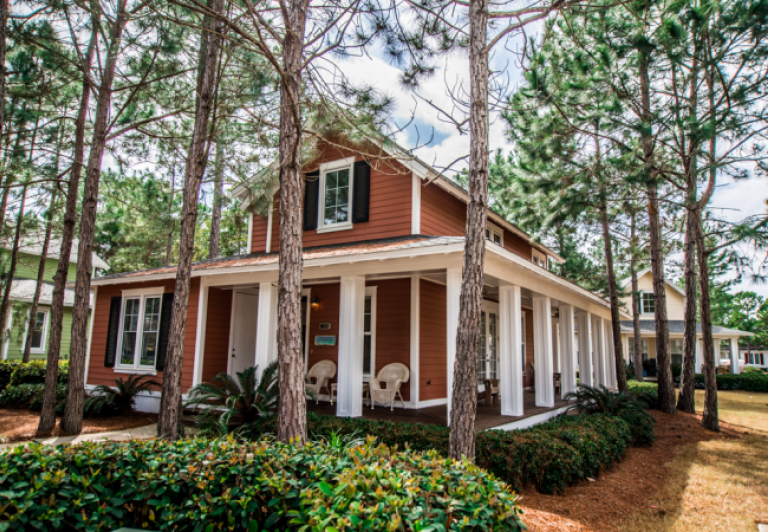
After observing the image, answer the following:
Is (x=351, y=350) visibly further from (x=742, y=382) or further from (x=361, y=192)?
(x=742, y=382)

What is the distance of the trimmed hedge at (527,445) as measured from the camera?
16.9 ft

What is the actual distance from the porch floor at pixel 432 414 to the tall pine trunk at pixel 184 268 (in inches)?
112

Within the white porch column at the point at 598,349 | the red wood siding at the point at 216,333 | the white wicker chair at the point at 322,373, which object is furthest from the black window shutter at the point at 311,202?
the white porch column at the point at 598,349

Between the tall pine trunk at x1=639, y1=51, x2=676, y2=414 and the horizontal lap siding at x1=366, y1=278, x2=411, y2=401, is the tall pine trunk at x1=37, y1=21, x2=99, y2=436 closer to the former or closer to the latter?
the horizontal lap siding at x1=366, y1=278, x2=411, y2=401

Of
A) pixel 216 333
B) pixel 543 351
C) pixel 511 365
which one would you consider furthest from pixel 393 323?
pixel 216 333

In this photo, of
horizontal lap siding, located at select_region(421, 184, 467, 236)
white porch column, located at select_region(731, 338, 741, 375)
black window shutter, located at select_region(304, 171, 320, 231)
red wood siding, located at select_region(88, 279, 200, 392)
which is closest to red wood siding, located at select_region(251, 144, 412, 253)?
black window shutter, located at select_region(304, 171, 320, 231)

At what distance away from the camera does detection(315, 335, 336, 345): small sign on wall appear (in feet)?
32.8

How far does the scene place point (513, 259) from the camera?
7.05 metres

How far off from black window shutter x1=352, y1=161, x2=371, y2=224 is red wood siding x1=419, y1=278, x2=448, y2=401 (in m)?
1.91

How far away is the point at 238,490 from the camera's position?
2.75 m

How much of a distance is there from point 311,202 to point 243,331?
334 centimetres

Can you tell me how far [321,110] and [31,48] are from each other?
508 cm

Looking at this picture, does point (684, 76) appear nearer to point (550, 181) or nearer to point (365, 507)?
point (550, 181)

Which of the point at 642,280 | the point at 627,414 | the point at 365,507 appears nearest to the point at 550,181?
the point at 627,414
